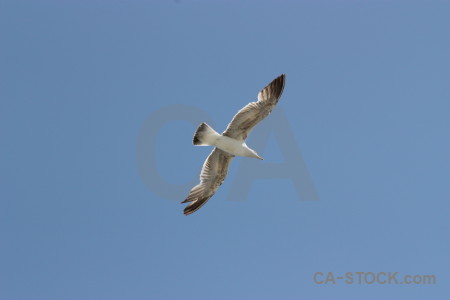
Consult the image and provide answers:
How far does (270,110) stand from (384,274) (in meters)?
5.20

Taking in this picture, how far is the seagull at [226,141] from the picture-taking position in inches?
578

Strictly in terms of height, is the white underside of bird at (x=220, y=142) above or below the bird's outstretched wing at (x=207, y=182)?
above

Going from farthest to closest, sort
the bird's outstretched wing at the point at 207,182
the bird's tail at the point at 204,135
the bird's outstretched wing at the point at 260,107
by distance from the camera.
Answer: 1. the bird's outstretched wing at the point at 207,182
2. the bird's tail at the point at 204,135
3. the bird's outstretched wing at the point at 260,107

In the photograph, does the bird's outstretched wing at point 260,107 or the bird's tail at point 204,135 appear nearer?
the bird's outstretched wing at point 260,107

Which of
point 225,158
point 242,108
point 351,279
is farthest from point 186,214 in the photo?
Result: point 351,279

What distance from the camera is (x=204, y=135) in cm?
1491

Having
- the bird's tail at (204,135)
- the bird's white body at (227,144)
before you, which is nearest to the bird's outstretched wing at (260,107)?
the bird's white body at (227,144)

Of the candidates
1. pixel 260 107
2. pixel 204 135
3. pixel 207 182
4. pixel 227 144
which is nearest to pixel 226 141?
pixel 227 144

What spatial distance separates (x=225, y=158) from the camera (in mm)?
15742

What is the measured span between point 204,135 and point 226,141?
23.2 inches

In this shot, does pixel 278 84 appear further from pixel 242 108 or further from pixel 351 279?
pixel 351 279

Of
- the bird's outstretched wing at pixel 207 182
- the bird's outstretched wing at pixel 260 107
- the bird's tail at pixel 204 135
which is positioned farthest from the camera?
the bird's outstretched wing at pixel 207 182

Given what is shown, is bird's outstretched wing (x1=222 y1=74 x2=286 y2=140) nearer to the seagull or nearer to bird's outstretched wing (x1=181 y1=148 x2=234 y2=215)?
the seagull

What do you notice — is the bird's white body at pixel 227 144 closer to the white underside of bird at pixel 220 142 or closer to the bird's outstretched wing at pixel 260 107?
the white underside of bird at pixel 220 142
